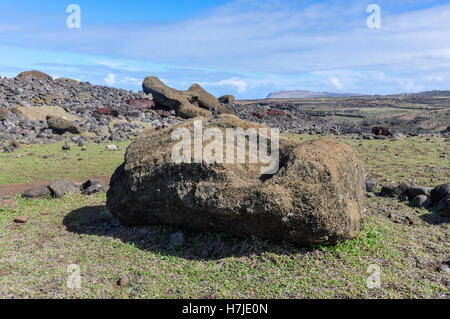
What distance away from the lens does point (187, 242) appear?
763 centimetres

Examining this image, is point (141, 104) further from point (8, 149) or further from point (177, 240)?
point (177, 240)

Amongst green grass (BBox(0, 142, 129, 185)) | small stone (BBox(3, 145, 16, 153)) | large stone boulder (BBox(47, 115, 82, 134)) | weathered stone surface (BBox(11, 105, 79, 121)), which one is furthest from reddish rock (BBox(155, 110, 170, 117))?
small stone (BBox(3, 145, 16, 153))

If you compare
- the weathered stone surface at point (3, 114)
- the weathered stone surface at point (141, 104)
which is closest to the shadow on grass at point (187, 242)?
the weathered stone surface at point (3, 114)

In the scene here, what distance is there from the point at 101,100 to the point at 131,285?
31994 mm

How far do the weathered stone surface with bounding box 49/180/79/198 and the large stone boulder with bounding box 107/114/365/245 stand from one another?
3.48 meters

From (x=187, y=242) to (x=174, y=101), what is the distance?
90.4 feet

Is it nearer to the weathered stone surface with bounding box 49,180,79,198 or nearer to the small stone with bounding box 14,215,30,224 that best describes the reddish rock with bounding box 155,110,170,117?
the weathered stone surface with bounding box 49,180,79,198

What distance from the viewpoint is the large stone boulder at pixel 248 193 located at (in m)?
6.60

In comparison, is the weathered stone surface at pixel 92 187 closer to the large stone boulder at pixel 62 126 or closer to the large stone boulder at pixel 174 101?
the large stone boulder at pixel 62 126

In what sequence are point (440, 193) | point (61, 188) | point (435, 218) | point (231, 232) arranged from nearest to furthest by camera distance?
point (231, 232) → point (435, 218) → point (440, 193) → point (61, 188)

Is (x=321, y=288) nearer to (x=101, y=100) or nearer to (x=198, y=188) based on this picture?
(x=198, y=188)

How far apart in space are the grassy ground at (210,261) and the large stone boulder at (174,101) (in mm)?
24435

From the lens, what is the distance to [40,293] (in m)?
6.06

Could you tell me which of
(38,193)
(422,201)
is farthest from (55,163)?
(422,201)
